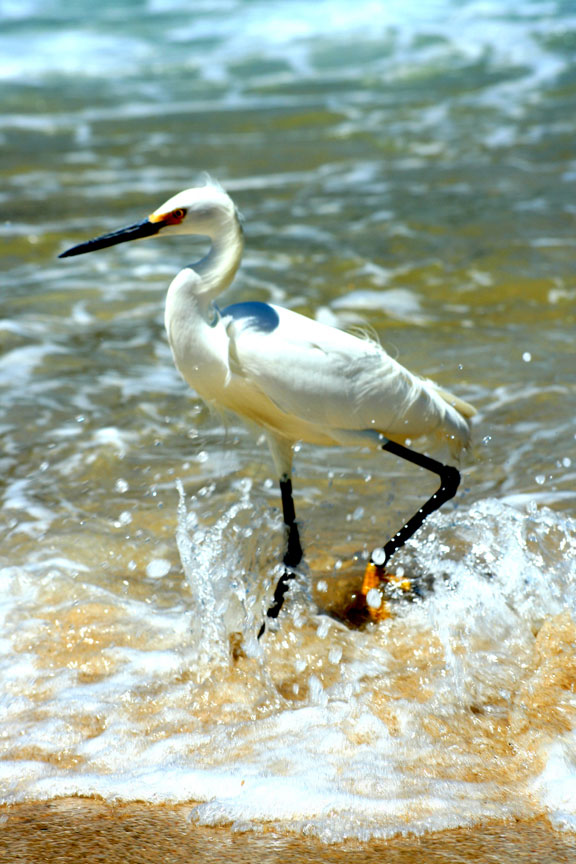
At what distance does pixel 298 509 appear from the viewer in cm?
361

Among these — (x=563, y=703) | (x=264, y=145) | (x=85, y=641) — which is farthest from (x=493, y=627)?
(x=264, y=145)

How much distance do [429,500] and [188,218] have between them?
45.8 inches

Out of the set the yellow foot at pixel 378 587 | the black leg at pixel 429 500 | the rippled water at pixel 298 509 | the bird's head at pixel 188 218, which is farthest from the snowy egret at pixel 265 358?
the rippled water at pixel 298 509

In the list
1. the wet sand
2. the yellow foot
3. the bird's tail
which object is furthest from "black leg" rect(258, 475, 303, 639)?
the wet sand

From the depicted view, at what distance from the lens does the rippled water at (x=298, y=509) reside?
2.22 metres

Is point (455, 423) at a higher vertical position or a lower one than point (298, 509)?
higher

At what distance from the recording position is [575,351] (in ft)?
15.7

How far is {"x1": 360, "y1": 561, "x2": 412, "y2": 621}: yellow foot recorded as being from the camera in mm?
2932

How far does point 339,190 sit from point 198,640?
5727 millimetres

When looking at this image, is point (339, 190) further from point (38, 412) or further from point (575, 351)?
point (38, 412)

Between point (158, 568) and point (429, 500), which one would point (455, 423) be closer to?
point (429, 500)

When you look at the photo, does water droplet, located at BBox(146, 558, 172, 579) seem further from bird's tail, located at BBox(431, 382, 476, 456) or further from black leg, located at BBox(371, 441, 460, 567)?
bird's tail, located at BBox(431, 382, 476, 456)

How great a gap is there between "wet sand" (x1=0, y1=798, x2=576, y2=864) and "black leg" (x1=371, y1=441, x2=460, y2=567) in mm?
1215

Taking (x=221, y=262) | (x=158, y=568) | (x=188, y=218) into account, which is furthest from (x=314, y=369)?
(x=158, y=568)
